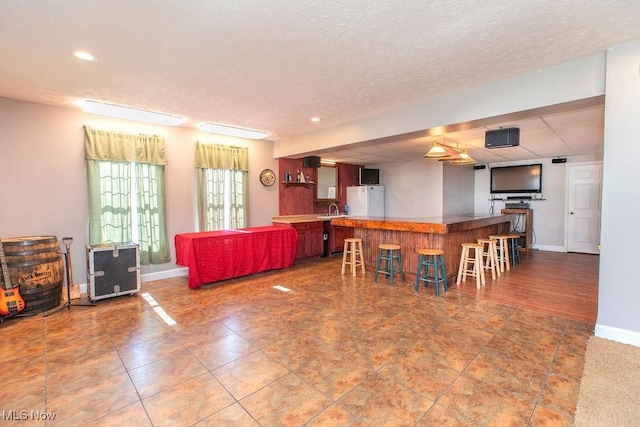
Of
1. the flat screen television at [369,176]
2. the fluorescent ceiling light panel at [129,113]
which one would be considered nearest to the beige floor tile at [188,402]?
the fluorescent ceiling light panel at [129,113]

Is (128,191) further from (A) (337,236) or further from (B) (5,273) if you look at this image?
(A) (337,236)

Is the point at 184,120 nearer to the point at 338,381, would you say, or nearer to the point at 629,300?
the point at 338,381

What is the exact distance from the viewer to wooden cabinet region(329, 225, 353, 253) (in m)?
6.61

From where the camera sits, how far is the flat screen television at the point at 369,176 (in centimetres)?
811

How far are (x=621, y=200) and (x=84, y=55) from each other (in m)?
4.70

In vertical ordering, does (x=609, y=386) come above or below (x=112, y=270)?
below

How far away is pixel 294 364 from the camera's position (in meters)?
2.22

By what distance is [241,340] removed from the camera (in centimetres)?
262

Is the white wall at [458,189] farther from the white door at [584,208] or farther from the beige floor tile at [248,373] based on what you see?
the beige floor tile at [248,373]

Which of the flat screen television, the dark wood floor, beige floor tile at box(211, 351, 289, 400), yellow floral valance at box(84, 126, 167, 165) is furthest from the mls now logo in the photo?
the flat screen television

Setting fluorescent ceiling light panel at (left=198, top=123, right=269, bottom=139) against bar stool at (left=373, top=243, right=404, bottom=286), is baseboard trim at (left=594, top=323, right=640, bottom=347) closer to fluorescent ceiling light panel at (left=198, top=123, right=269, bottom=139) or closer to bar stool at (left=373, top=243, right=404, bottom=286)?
bar stool at (left=373, top=243, right=404, bottom=286)

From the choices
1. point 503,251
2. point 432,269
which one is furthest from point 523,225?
point 432,269

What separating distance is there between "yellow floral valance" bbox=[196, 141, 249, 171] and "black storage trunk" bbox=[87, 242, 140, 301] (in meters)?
1.84

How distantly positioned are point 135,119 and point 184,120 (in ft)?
2.17
